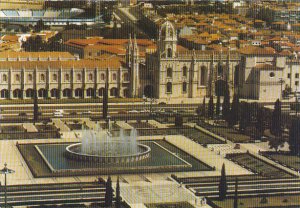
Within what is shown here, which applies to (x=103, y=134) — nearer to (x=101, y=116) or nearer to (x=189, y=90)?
(x=101, y=116)

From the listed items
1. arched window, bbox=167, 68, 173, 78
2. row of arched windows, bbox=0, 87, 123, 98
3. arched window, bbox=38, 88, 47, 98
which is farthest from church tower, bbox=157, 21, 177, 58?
arched window, bbox=38, 88, 47, 98

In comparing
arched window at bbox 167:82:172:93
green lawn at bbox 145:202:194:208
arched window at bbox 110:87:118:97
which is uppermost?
arched window at bbox 167:82:172:93

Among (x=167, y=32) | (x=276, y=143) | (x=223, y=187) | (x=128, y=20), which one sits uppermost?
(x=128, y=20)

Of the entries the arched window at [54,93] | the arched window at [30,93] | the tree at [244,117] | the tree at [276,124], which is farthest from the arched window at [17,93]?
the tree at [276,124]

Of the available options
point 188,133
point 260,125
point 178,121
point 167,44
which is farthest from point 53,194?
point 167,44

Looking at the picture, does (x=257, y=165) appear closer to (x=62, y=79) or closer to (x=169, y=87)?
(x=169, y=87)

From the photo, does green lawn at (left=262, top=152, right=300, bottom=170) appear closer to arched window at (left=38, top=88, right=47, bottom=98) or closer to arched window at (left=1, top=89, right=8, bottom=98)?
arched window at (left=38, top=88, right=47, bottom=98)

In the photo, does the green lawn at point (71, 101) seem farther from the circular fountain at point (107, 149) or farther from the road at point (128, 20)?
the road at point (128, 20)

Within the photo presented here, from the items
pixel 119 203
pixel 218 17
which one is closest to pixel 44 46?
pixel 218 17

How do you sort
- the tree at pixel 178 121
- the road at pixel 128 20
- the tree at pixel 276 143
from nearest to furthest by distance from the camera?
the tree at pixel 276 143 → the tree at pixel 178 121 → the road at pixel 128 20
